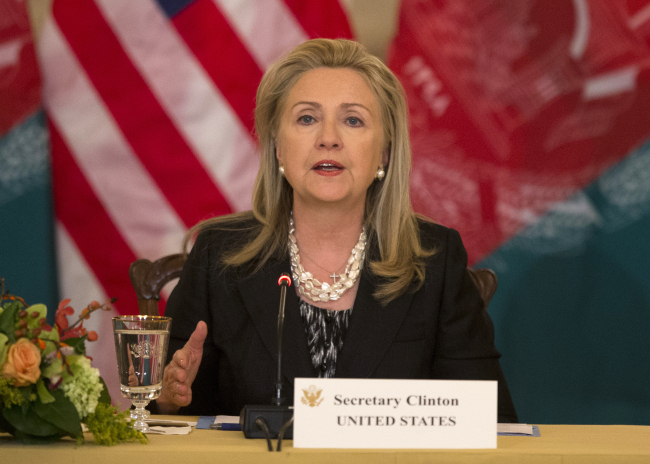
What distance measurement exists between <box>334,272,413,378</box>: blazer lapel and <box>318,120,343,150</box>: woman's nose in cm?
40

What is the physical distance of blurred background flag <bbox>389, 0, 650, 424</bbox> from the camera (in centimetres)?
282

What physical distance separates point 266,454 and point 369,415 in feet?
0.58

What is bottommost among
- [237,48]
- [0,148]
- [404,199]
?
[404,199]

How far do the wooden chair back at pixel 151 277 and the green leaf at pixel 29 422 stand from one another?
3.22ft

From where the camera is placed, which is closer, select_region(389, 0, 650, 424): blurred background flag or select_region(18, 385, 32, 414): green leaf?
select_region(18, 385, 32, 414): green leaf

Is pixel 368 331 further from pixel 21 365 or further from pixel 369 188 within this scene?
pixel 21 365

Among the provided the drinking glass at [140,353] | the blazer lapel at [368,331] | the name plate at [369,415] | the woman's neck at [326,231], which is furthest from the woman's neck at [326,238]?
the name plate at [369,415]

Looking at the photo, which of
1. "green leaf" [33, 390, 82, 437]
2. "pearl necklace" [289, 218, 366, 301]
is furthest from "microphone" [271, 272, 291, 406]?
"pearl necklace" [289, 218, 366, 301]

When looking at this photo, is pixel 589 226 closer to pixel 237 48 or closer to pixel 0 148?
pixel 237 48

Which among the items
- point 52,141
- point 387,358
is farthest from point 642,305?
point 52,141

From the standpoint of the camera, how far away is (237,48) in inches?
113

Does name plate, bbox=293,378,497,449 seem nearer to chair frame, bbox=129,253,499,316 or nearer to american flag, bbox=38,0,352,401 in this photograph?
chair frame, bbox=129,253,499,316

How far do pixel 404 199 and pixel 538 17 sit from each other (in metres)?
1.21

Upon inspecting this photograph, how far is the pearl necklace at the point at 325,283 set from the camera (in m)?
1.98
